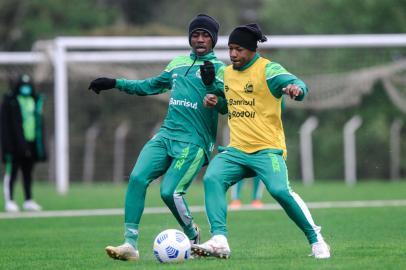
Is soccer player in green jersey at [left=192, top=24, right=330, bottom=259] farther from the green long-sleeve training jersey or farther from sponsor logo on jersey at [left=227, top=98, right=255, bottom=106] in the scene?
the green long-sleeve training jersey

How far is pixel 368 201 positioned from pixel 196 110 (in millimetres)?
9871

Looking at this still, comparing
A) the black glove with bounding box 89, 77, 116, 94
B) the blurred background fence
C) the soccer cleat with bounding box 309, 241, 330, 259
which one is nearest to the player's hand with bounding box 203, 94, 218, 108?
the black glove with bounding box 89, 77, 116, 94

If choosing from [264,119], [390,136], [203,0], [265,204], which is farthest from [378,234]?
[203,0]

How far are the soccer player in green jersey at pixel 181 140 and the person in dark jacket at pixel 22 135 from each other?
8518mm

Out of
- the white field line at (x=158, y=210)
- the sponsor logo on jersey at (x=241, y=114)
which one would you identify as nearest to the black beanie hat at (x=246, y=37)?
the sponsor logo on jersey at (x=241, y=114)

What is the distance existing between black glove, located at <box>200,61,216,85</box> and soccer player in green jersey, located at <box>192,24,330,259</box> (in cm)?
15

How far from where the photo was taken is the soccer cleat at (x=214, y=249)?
31.8ft

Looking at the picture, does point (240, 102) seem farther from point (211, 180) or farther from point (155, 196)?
point (155, 196)

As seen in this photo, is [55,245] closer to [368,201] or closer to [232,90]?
[232,90]

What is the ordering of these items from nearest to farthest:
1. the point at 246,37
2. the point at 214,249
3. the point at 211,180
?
the point at 214,249 → the point at 211,180 → the point at 246,37

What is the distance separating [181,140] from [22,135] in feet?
29.2

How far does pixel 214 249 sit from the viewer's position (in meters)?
9.72

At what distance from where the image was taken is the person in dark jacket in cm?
1898

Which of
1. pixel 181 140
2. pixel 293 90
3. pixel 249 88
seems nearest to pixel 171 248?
pixel 181 140
